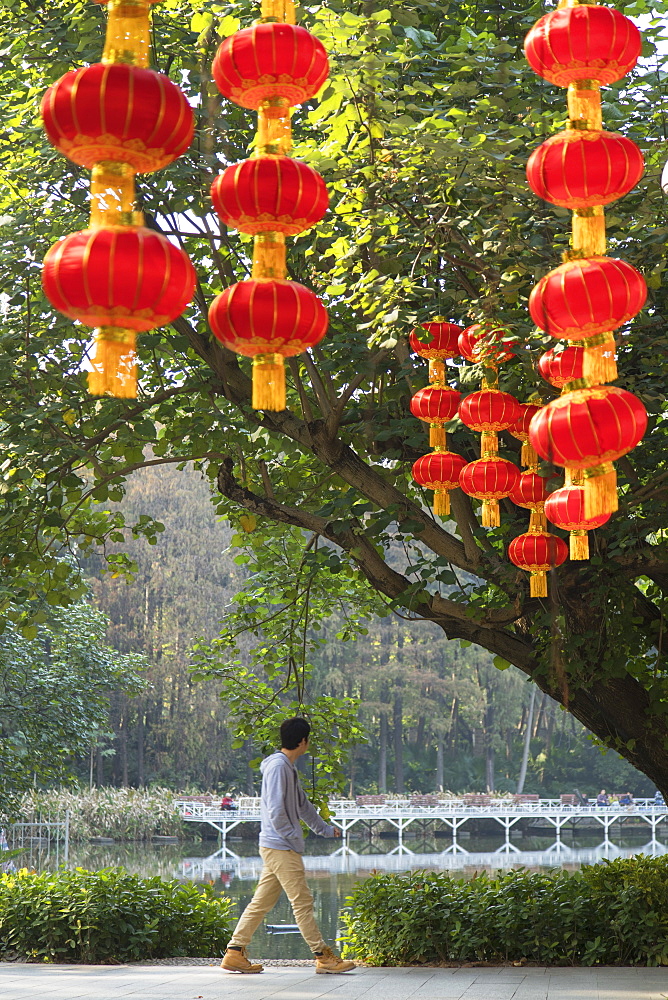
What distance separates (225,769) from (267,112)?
3231 centimetres

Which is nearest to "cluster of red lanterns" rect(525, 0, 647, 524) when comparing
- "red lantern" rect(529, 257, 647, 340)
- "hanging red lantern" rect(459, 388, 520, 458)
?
"red lantern" rect(529, 257, 647, 340)

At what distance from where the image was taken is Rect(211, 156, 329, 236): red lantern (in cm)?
265

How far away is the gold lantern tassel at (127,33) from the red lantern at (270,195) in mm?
387

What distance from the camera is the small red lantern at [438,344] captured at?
16.9 ft

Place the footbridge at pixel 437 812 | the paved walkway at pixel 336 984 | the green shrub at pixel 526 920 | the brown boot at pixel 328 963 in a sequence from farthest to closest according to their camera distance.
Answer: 1. the footbridge at pixel 437 812
2. the green shrub at pixel 526 920
3. the brown boot at pixel 328 963
4. the paved walkway at pixel 336 984

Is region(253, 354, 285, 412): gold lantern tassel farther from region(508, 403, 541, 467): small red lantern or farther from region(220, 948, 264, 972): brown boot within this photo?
region(220, 948, 264, 972): brown boot

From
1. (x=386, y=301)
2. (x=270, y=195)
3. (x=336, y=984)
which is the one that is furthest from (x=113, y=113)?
(x=336, y=984)

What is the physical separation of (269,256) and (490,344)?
198 cm

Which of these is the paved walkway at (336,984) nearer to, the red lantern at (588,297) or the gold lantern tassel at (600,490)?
the gold lantern tassel at (600,490)

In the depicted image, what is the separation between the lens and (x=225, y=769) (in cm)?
3350

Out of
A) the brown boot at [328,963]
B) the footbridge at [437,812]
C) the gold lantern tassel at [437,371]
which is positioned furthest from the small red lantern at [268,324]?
the footbridge at [437,812]

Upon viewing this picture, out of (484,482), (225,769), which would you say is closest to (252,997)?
(484,482)

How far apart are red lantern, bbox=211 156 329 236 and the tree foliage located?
1547mm

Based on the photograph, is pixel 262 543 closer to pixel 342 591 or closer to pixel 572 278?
pixel 342 591
